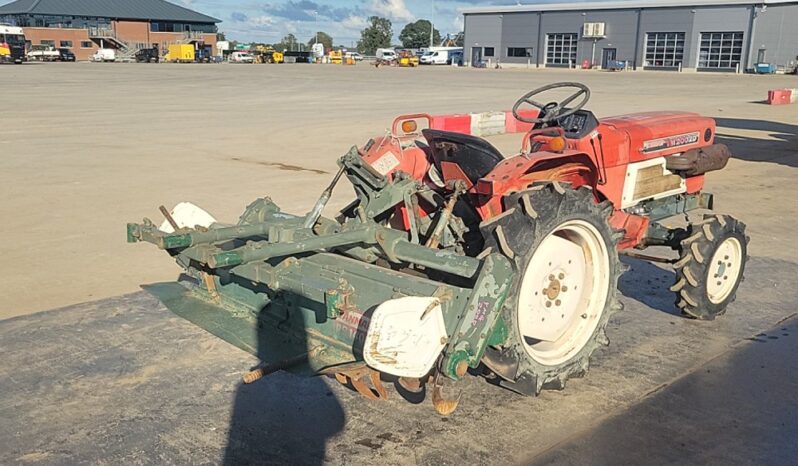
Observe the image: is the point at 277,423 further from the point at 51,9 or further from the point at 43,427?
the point at 51,9

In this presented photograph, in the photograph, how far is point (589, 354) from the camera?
4.02 meters

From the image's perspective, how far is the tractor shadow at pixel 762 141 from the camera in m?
13.5

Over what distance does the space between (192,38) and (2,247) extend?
266 feet

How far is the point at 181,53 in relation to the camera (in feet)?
226

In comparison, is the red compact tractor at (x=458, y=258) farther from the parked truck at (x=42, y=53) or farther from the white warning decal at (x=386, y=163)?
the parked truck at (x=42, y=53)

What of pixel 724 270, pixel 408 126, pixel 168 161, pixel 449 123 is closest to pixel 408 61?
pixel 168 161

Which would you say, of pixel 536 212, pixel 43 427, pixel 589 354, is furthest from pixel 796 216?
pixel 43 427

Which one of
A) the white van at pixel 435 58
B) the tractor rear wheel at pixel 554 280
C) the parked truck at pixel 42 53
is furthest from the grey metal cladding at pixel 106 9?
the tractor rear wheel at pixel 554 280

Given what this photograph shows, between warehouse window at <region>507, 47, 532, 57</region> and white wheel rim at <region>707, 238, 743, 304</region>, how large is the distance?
6705 cm

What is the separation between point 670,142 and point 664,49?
6034 cm

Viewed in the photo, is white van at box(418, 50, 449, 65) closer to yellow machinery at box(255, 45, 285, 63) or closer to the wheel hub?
yellow machinery at box(255, 45, 285, 63)

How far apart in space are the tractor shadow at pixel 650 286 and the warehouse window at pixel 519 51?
6591 cm

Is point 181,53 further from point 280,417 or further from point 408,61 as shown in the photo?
point 280,417

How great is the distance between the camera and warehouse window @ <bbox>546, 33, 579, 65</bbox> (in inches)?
2601
